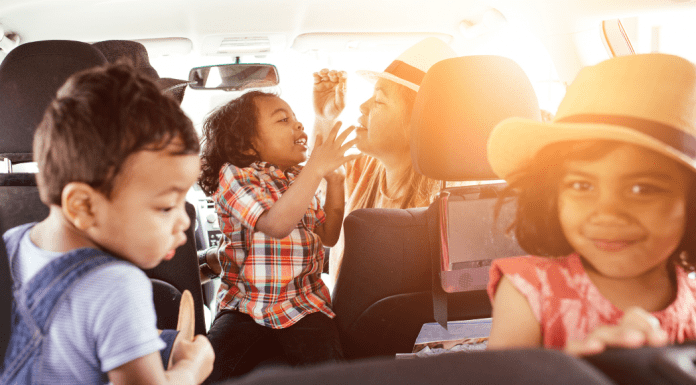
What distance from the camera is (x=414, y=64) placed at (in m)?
1.81

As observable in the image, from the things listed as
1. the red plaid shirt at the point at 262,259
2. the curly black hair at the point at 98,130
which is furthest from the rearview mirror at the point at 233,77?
the curly black hair at the point at 98,130

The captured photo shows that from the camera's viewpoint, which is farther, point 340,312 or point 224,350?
point 340,312

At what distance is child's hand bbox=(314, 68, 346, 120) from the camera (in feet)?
6.08

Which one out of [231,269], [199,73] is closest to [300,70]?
[199,73]

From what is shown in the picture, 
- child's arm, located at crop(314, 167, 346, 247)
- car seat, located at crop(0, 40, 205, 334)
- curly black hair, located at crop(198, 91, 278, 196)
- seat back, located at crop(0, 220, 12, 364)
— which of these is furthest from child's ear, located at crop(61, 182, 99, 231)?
child's arm, located at crop(314, 167, 346, 247)

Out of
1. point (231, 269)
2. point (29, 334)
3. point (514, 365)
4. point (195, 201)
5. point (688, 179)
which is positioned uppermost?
point (688, 179)

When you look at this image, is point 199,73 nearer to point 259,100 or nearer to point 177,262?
point 259,100

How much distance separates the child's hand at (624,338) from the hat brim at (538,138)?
226 millimetres

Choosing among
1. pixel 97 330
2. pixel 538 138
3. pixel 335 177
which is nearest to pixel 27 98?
pixel 97 330

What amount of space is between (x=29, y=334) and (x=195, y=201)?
7.94 ft

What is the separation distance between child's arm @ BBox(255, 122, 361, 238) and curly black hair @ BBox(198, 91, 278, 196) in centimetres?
32

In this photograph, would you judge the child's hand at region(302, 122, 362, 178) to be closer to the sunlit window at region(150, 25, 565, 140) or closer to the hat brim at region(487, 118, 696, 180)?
the hat brim at region(487, 118, 696, 180)

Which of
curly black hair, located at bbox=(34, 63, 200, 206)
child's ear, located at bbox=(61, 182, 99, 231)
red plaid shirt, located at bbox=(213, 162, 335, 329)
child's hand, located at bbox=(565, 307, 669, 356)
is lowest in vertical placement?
red plaid shirt, located at bbox=(213, 162, 335, 329)

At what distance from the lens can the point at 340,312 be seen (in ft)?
5.02
